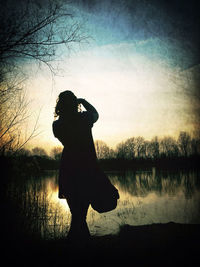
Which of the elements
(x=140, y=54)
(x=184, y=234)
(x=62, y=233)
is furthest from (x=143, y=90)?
(x=62, y=233)

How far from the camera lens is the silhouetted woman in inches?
53.5

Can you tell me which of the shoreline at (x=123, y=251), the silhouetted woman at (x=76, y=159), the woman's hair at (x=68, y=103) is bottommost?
the shoreline at (x=123, y=251)

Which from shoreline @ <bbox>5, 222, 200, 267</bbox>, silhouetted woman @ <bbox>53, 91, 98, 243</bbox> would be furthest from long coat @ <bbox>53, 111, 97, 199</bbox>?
shoreline @ <bbox>5, 222, 200, 267</bbox>

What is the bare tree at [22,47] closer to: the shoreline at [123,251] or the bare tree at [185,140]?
the shoreline at [123,251]

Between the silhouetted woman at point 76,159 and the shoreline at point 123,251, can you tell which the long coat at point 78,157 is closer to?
the silhouetted woman at point 76,159

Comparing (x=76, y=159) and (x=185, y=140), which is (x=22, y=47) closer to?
(x=76, y=159)

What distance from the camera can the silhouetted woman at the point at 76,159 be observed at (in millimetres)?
1358

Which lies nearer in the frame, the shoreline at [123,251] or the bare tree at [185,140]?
the shoreline at [123,251]

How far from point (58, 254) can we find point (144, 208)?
4792 millimetres

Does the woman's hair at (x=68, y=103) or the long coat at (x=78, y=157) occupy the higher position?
the woman's hair at (x=68, y=103)

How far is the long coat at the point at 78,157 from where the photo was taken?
1371mm

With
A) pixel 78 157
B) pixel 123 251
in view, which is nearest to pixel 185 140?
pixel 123 251

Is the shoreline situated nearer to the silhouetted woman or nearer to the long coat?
the silhouetted woman

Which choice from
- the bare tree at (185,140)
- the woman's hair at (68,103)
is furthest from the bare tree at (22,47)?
the bare tree at (185,140)
